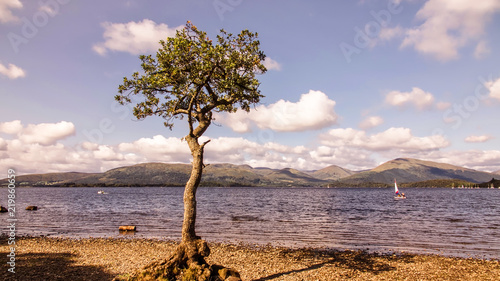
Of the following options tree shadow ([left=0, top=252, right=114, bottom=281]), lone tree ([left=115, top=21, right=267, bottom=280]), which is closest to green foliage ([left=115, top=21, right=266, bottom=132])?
lone tree ([left=115, top=21, right=267, bottom=280])

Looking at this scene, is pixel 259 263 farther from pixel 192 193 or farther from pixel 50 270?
pixel 50 270

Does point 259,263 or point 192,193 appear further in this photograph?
point 259,263

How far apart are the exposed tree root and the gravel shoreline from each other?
2.99 meters

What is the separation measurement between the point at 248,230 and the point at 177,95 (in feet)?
83.5

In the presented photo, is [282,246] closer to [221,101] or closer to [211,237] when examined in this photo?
[211,237]

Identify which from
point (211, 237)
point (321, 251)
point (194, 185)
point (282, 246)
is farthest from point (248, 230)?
point (194, 185)

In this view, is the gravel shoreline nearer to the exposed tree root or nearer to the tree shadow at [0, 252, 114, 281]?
the tree shadow at [0, 252, 114, 281]

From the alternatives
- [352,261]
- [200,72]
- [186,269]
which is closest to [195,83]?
[200,72]

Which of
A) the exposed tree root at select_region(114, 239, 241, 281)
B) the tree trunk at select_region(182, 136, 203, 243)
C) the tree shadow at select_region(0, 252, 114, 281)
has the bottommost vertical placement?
the tree shadow at select_region(0, 252, 114, 281)

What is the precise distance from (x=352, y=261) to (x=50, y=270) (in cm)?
1964

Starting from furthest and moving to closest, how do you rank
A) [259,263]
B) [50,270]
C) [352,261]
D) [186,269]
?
[352,261]
[259,263]
[50,270]
[186,269]

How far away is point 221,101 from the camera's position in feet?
50.9

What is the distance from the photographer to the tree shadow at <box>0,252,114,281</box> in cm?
1511

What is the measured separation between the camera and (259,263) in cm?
1875
